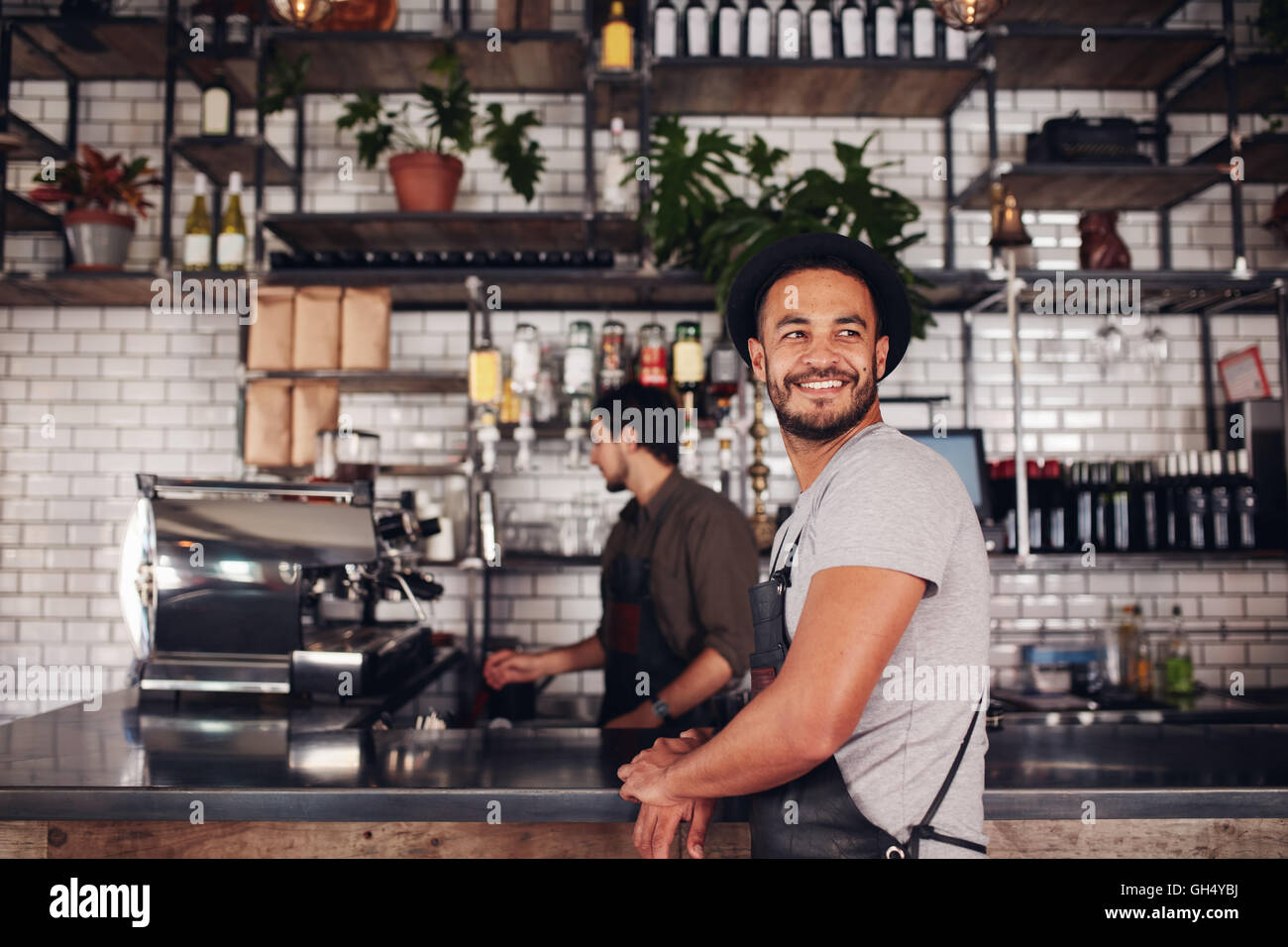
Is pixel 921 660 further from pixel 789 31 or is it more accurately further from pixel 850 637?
pixel 789 31

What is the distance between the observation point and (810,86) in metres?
3.85

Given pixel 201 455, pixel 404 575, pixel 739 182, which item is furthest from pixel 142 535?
pixel 739 182

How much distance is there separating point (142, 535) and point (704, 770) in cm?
183

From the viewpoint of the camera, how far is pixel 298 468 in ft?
12.1

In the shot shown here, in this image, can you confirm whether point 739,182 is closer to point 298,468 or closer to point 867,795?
point 298,468

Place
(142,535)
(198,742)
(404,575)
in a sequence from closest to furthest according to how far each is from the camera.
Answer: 1. (198,742)
2. (142,535)
3. (404,575)

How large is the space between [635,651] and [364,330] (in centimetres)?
176

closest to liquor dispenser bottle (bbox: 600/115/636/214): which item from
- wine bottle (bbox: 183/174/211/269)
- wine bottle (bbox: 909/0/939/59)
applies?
wine bottle (bbox: 909/0/939/59)

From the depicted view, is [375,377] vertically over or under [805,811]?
over

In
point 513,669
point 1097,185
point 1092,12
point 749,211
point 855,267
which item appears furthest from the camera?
point 1092,12

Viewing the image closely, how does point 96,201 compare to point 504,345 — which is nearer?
point 96,201

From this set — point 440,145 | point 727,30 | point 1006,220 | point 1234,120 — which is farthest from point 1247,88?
point 440,145

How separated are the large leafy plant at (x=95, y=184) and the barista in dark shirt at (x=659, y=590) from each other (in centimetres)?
232

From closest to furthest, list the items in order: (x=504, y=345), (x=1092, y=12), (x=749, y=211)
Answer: (x=749, y=211)
(x=1092, y=12)
(x=504, y=345)
